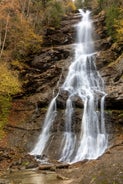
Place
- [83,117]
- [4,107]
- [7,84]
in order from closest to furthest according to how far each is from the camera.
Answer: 1. [83,117]
2. [7,84]
3. [4,107]

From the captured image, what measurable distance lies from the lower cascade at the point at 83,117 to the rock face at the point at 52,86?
1.44 ft

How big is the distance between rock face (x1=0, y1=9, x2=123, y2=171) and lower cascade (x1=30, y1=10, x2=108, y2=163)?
0.44 metres

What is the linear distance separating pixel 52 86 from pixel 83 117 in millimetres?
5539

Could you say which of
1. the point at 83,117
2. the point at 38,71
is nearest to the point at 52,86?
the point at 38,71

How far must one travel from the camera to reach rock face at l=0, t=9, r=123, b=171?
22859 millimetres

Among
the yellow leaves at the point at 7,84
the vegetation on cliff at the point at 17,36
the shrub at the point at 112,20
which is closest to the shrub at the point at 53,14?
the vegetation on cliff at the point at 17,36

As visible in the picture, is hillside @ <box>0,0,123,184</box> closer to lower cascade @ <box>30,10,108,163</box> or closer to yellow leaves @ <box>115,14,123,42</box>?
yellow leaves @ <box>115,14,123,42</box>

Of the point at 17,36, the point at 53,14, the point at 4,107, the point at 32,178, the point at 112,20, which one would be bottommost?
the point at 32,178

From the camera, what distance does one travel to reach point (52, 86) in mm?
27281

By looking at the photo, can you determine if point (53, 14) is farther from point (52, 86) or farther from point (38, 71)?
point (52, 86)

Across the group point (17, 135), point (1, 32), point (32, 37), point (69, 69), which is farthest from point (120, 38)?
point (17, 135)

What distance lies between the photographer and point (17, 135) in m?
23.2

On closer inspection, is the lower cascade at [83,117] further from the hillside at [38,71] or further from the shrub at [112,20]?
the shrub at [112,20]

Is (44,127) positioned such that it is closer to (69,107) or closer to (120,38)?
(69,107)
